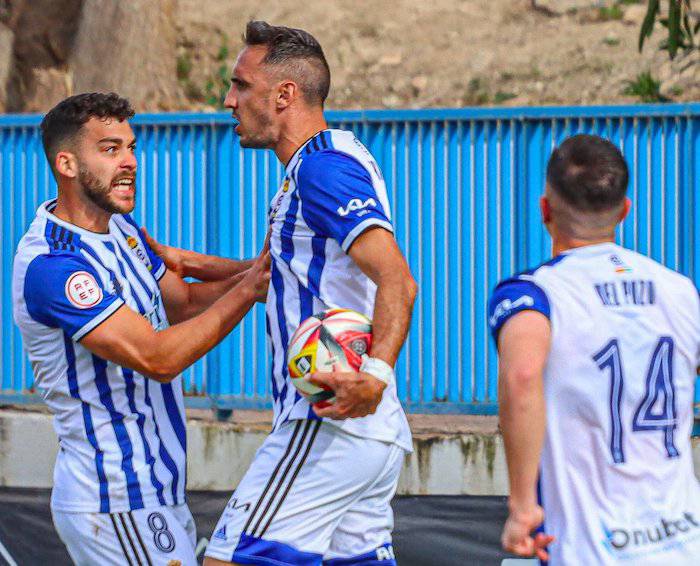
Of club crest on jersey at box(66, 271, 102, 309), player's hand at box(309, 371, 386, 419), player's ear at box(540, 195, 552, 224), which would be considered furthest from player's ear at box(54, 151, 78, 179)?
player's ear at box(540, 195, 552, 224)

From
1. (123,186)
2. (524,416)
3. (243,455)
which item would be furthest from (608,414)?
(243,455)

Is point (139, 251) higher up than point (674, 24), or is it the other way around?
point (674, 24)

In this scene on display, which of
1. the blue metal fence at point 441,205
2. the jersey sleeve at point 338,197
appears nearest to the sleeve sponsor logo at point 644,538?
the jersey sleeve at point 338,197

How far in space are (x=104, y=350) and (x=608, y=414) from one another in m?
1.83

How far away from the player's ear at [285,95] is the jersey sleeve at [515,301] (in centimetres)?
148

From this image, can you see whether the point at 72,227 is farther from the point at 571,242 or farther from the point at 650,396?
the point at 650,396

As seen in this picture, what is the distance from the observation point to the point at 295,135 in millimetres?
4836

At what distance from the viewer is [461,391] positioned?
7.73 meters

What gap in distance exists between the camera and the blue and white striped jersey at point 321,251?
4.45 m

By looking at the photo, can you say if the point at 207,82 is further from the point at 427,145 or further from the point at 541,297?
the point at 541,297

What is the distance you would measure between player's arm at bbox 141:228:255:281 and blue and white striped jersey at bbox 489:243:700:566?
2.13 meters

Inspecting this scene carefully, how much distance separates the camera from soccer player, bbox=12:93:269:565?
15.2 ft

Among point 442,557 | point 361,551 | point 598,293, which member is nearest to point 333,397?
point 361,551

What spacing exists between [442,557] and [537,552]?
365 cm
